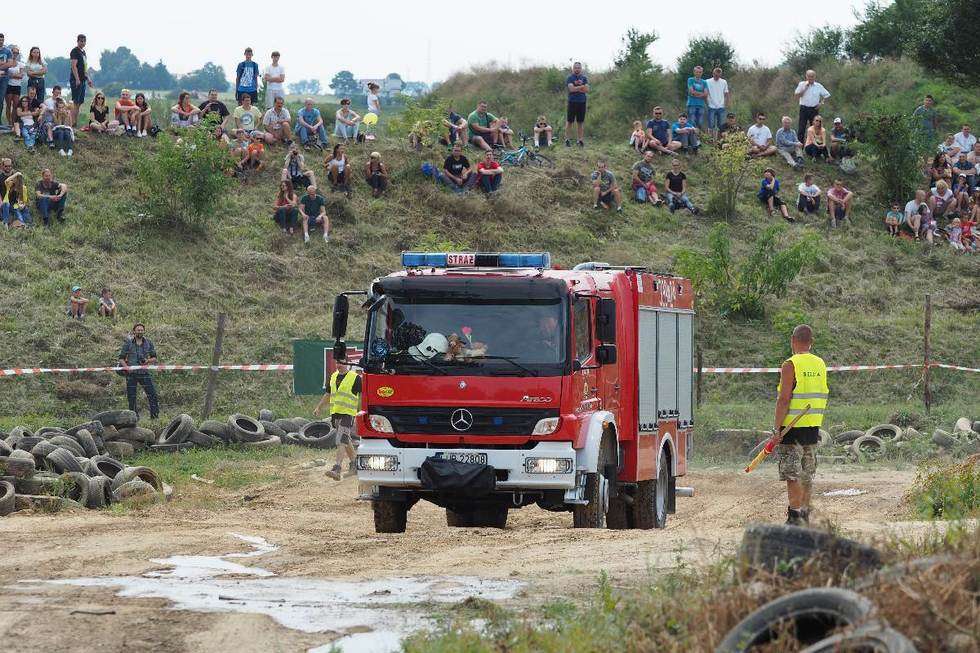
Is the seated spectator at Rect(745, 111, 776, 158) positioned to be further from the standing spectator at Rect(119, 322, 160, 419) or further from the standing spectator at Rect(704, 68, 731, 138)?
the standing spectator at Rect(119, 322, 160, 419)

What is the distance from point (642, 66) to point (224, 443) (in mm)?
25507

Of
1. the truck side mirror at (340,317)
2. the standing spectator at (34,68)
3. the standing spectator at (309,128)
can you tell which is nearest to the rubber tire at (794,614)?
the truck side mirror at (340,317)

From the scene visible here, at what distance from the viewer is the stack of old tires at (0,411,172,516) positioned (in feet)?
52.5

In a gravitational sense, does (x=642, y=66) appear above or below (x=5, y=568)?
above

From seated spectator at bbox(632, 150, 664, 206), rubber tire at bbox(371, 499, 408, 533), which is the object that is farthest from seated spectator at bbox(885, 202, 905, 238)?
rubber tire at bbox(371, 499, 408, 533)

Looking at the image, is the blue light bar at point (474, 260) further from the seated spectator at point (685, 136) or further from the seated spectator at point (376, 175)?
the seated spectator at point (685, 136)

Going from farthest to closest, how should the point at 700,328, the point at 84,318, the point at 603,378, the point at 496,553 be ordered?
the point at 700,328 < the point at 84,318 < the point at 603,378 < the point at 496,553

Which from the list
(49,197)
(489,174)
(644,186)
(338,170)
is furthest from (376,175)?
(49,197)

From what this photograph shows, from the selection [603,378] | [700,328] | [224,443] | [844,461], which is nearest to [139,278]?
[224,443]

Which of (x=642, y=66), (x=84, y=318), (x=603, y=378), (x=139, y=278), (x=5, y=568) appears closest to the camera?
(x=5, y=568)

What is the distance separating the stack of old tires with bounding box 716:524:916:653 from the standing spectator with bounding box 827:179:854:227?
3073 centimetres

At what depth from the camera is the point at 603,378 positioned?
14312mm

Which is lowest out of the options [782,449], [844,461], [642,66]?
[844,461]

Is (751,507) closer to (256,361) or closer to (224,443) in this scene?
(224,443)
